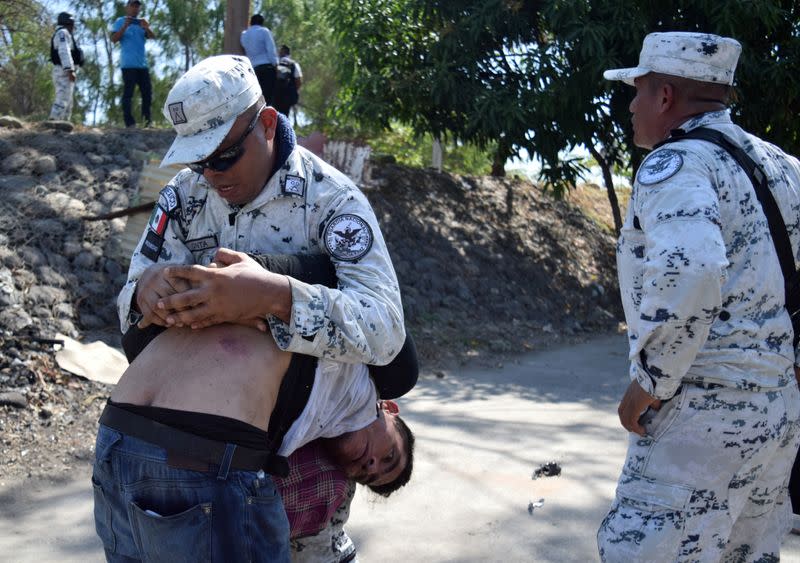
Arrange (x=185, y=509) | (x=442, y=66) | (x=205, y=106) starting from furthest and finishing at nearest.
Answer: (x=442, y=66), (x=205, y=106), (x=185, y=509)

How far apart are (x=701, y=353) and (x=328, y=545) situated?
113 centimetres

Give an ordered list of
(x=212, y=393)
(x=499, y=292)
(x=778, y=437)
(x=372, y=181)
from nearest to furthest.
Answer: (x=212, y=393), (x=778, y=437), (x=499, y=292), (x=372, y=181)

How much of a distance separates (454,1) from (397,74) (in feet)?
3.62

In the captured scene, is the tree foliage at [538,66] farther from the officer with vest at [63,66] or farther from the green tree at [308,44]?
the green tree at [308,44]

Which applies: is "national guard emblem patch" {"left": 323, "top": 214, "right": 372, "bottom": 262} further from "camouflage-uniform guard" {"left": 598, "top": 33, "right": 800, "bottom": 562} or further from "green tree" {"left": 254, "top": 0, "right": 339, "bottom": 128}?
"green tree" {"left": 254, "top": 0, "right": 339, "bottom": 128}

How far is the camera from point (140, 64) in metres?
11.2

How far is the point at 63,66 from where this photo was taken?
34.5 ft

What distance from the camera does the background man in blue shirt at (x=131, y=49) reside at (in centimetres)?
1084

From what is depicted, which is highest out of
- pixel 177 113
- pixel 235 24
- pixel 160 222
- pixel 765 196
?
pixel 235 24

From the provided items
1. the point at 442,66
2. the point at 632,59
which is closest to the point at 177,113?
the point at 632,59

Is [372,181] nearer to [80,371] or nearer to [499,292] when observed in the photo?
[499,292]

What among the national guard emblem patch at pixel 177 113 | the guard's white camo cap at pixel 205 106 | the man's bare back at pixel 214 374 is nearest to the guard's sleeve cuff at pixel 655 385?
the man's bare back at pixel 214 374

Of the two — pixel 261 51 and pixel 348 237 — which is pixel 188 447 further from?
pixel 261 51

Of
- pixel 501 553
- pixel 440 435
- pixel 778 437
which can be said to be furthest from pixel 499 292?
pixel 778 437
